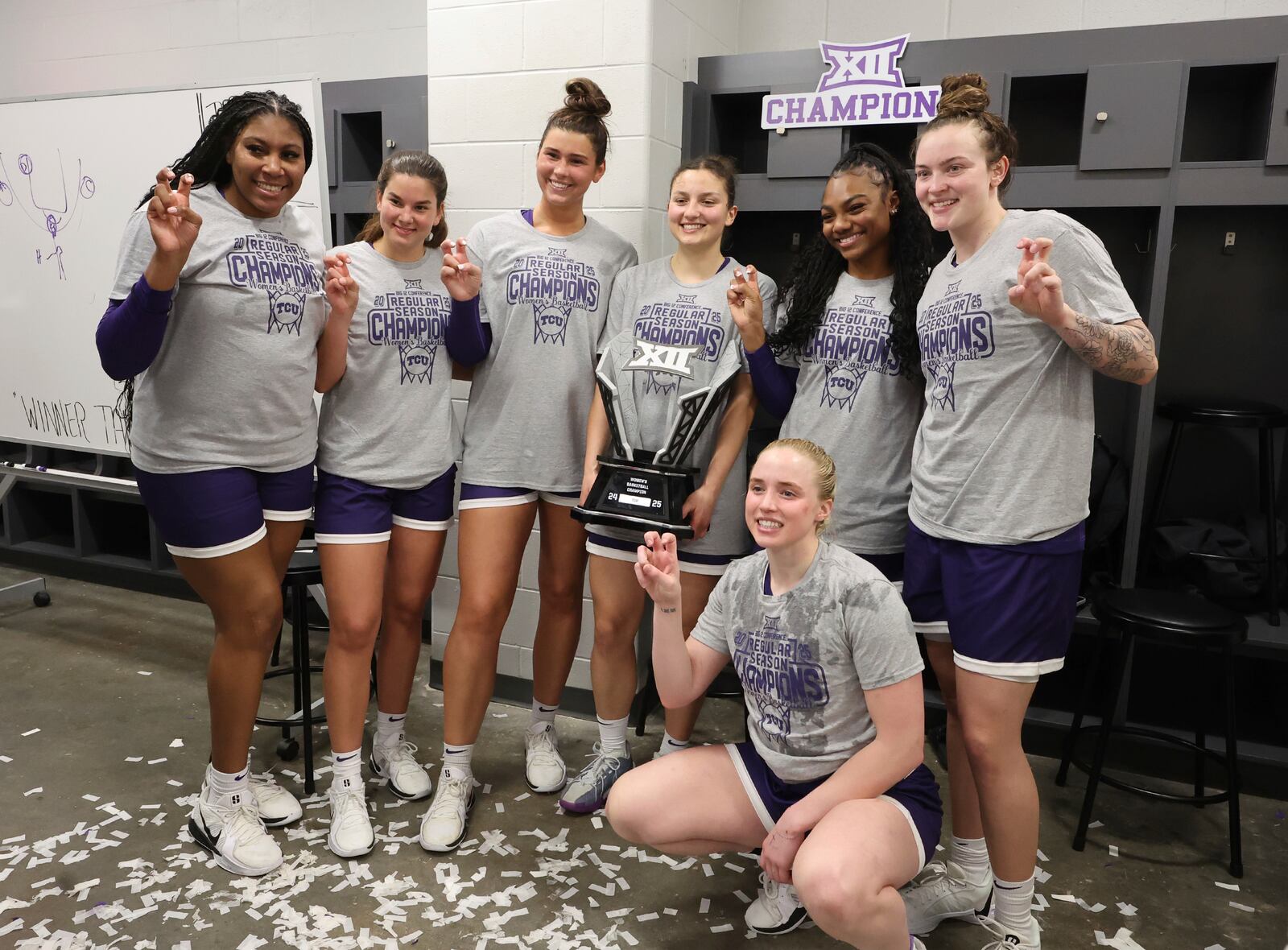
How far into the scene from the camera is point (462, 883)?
2.01 meters

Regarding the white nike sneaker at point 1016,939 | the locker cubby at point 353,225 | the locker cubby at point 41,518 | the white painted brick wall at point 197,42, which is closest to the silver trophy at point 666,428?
the white nike sneaker at point 1016,939

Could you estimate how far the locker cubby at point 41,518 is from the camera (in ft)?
13.5

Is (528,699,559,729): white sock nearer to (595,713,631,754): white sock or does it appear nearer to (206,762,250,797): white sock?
(595,713,631,754): white sock

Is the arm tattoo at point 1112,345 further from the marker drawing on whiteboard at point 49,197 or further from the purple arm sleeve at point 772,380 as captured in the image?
the marker drawing on whiteboard at point 49,197

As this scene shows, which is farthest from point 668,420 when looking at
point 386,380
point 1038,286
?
point 1038,286

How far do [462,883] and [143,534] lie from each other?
9.66 feet

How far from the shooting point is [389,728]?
2406 millimetres

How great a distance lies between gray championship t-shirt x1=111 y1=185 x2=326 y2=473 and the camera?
6.18 ft

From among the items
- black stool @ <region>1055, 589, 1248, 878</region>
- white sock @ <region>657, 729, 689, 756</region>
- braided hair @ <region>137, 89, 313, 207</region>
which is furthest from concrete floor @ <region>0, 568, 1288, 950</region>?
braided hair @ <region>137, 89, 313, 207</region>

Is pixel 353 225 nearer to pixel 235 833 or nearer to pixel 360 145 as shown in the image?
pixel 360 145

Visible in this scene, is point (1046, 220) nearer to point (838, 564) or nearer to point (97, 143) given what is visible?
point (838, 564)

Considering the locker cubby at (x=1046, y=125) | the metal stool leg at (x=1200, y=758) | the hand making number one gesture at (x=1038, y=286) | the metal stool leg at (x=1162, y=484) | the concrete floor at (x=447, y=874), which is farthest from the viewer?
the locker cubby at (x=1046, y=125)

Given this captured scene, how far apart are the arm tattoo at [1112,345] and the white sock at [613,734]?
4.59 ft

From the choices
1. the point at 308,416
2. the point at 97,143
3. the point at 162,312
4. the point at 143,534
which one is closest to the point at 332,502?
the point at 308,416
